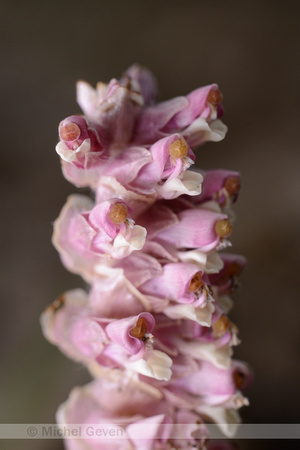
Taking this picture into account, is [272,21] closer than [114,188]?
No

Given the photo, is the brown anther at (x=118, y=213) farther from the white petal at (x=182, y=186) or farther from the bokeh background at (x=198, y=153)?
the bokeh background at (x=198, y=153)

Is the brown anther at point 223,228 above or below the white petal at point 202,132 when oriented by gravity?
below

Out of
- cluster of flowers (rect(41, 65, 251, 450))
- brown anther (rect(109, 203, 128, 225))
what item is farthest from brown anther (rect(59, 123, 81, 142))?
brown anther (rect(109, 203, 128, 225))

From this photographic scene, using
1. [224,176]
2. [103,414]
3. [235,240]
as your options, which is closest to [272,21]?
[235,240]

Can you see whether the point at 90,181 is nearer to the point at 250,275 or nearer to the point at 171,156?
the point at 171,156

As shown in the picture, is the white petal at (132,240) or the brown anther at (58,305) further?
the brown anther at (58,305)

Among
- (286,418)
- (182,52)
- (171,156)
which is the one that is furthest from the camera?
(182,52)

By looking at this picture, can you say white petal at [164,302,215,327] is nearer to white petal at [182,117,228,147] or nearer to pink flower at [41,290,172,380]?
pink flower at [41,290,172,380]

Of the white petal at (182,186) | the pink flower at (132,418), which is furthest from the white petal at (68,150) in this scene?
the pink flower at (132,418)

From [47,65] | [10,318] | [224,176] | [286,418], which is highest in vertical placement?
[47,65]
